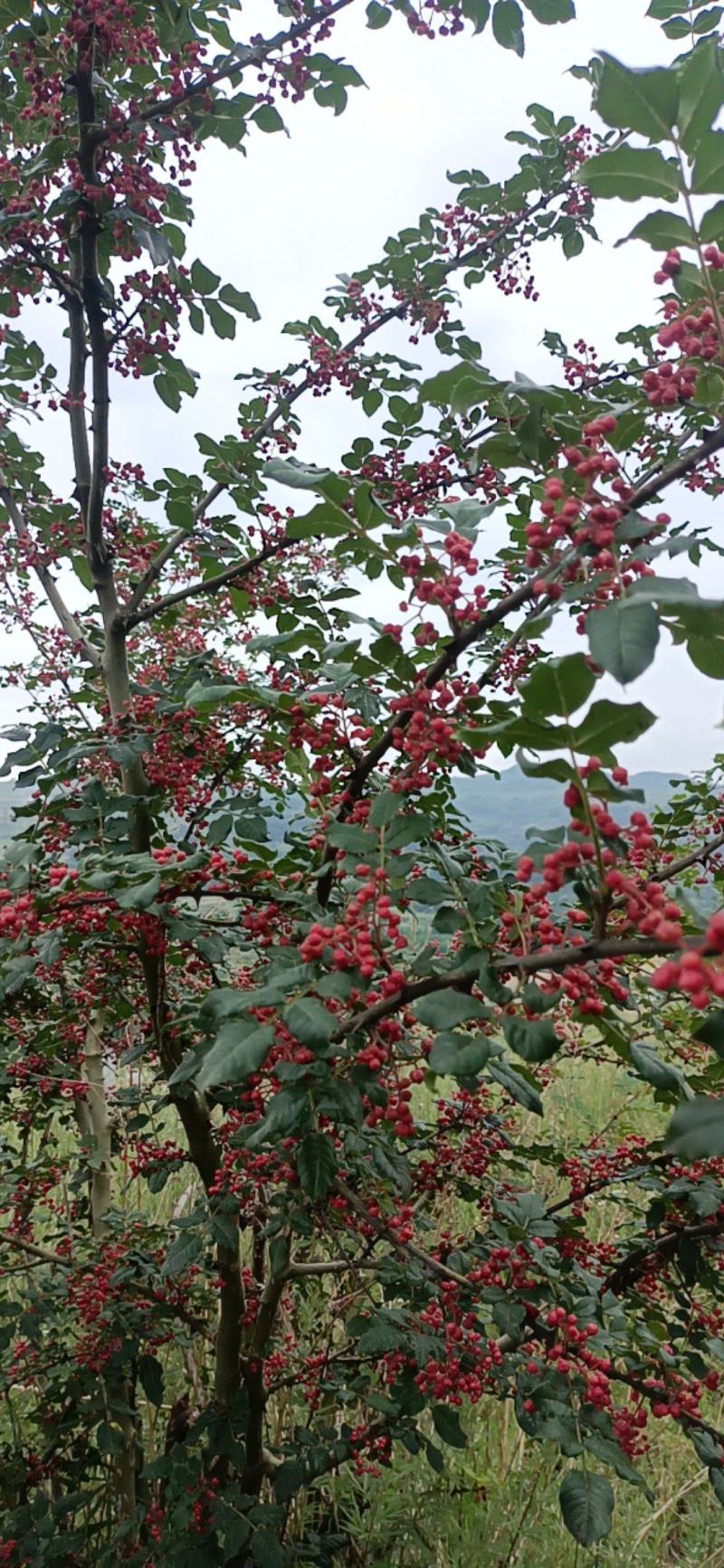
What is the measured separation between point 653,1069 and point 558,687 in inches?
29.6

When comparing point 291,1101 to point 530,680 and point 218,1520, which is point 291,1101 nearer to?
point 530,680

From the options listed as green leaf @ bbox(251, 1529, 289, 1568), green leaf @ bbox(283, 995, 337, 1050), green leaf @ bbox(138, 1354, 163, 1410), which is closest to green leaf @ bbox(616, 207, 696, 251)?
green leaf @ bbox(283, 995, 337, 1050)

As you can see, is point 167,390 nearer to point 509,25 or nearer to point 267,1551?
point 509,25

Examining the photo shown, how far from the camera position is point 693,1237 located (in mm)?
2016

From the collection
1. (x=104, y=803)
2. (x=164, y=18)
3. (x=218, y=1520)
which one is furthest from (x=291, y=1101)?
(x=164, y=18)

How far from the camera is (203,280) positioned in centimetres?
249

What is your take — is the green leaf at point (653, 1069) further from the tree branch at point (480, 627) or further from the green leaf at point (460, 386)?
the green leaf at point (460, 386)

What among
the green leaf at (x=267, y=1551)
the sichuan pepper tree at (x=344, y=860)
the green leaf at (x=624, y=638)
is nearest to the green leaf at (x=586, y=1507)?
the sichuan pepper tree at (x=344, y=860)

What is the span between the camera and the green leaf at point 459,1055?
1.01 metres

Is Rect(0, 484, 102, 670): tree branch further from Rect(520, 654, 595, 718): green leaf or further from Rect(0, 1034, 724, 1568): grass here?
Rect(520, 654, 595, 718): green leaf

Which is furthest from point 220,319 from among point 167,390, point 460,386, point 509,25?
point 460,386

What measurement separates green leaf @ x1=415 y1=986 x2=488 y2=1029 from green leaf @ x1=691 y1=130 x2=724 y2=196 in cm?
102

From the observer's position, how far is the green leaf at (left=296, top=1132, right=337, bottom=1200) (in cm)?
139

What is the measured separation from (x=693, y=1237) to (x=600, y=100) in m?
2.17
